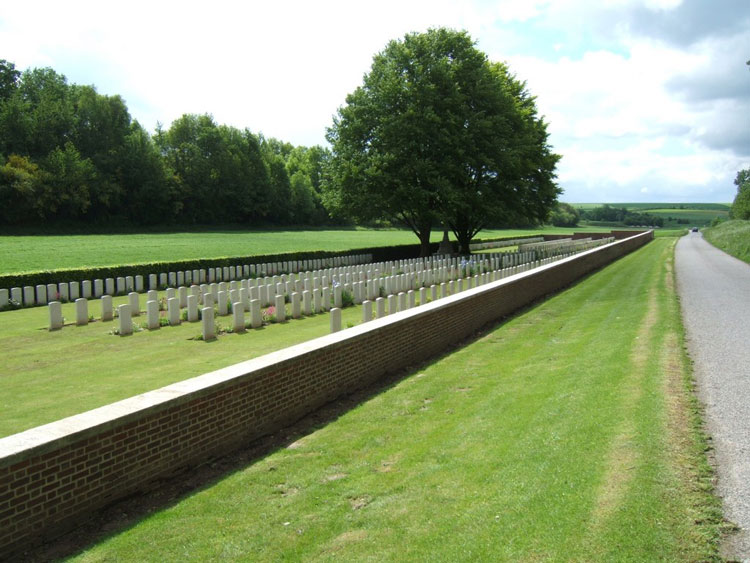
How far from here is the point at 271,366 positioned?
18.6 feet

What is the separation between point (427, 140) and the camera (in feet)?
101

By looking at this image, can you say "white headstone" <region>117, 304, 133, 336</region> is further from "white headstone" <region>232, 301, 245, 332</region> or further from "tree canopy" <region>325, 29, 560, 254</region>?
"tree canopy" <region>325, 29, 560, 254</region>

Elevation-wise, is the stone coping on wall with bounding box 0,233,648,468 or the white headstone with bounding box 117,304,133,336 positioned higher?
the stone coping on wall with bounding box 0,233,648,468

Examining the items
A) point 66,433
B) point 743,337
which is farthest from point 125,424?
point 743,337

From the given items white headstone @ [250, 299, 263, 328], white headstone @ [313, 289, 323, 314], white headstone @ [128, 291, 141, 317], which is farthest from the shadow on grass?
white headstone @ [128, 291, 141, 317]

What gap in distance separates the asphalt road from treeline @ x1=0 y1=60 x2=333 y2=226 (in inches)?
1027

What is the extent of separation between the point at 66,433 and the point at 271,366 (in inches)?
83.6

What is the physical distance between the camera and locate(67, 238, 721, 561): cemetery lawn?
3.41 metres

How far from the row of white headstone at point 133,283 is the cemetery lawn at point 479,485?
41.6 feet

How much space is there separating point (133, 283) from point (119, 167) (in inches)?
1815

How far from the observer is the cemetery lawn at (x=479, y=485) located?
3412 mm

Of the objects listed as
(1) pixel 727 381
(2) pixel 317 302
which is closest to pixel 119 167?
(2) pixel 317 302

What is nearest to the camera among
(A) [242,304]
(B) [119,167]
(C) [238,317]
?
(C) [238,317]

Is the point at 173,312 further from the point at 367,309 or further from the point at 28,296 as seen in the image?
the point at 28,296
